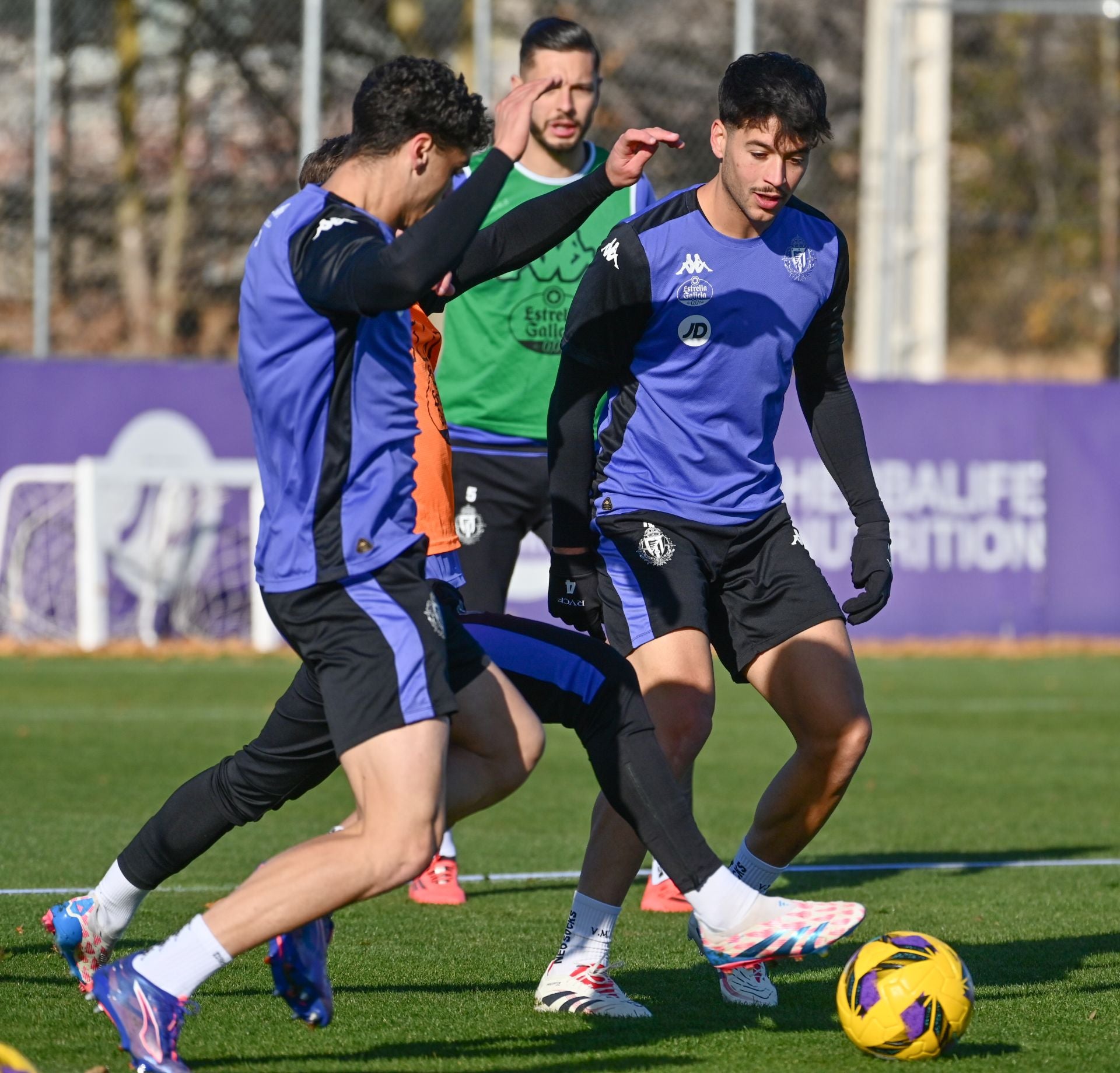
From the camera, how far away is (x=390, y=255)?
367 cm

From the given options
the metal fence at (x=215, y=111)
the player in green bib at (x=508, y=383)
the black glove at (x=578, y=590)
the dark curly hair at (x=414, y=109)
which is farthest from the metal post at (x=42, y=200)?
the dark curly hair at (x=414, y=109)

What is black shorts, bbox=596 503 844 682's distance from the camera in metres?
4.89

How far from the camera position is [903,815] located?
8211 mm

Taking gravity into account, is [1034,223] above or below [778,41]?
below

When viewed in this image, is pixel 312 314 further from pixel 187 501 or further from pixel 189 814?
pixel 187 501

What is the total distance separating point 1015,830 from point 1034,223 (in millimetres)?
13121

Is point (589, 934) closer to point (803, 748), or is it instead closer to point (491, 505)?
point (803, 748)

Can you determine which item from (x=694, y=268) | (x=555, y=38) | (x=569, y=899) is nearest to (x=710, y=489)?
(x=694, y=268)

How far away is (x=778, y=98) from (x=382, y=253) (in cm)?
146

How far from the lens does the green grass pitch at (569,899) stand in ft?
14.2

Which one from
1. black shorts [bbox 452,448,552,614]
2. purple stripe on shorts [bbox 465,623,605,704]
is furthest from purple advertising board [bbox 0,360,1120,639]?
purple stripe on shorts [bbox 465,623,605,704]

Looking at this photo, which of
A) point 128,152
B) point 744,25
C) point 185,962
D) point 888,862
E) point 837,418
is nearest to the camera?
point 185,962

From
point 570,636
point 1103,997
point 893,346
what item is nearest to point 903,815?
point 1103,997

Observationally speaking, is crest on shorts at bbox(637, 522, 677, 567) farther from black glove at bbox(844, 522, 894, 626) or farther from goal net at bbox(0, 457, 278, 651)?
goal net at bbox(0, 457, 278, 651)
